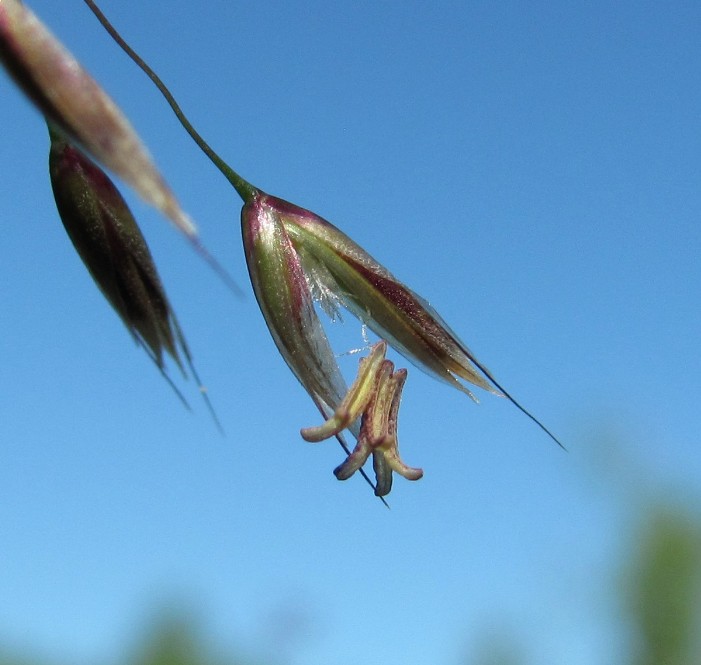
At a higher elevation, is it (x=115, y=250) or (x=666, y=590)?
(x=115, y=250)

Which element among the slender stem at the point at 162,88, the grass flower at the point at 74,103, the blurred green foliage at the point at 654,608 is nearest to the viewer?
the grass flower at the point at 74,103

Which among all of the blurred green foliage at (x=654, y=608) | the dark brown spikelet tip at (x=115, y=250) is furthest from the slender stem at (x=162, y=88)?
the blurred green foliage at (x=654, y=608)

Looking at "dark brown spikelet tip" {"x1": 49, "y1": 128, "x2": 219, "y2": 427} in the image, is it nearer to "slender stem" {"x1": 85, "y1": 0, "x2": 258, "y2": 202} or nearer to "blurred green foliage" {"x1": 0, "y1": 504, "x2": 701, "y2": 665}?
"slender stem" {"x1": 85, "y1": 0, "x2": 258, "y2": 202}

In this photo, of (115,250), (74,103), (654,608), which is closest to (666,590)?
(654,608)

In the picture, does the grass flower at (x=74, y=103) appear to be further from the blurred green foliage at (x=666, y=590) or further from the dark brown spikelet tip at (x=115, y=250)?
the blurred green foliage at (x=666, y=590)

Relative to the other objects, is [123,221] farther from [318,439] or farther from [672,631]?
[672,631]

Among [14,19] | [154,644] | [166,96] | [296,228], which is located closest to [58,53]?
[14,19]

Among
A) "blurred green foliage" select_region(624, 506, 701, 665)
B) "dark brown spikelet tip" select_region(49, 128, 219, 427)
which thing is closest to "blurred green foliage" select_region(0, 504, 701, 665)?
"blurred green foliage" select_region(624, 506, 701, 665)

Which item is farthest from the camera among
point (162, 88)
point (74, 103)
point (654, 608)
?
point (654, 608)

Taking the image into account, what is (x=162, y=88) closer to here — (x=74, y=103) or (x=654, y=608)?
(x=74, y=103)
